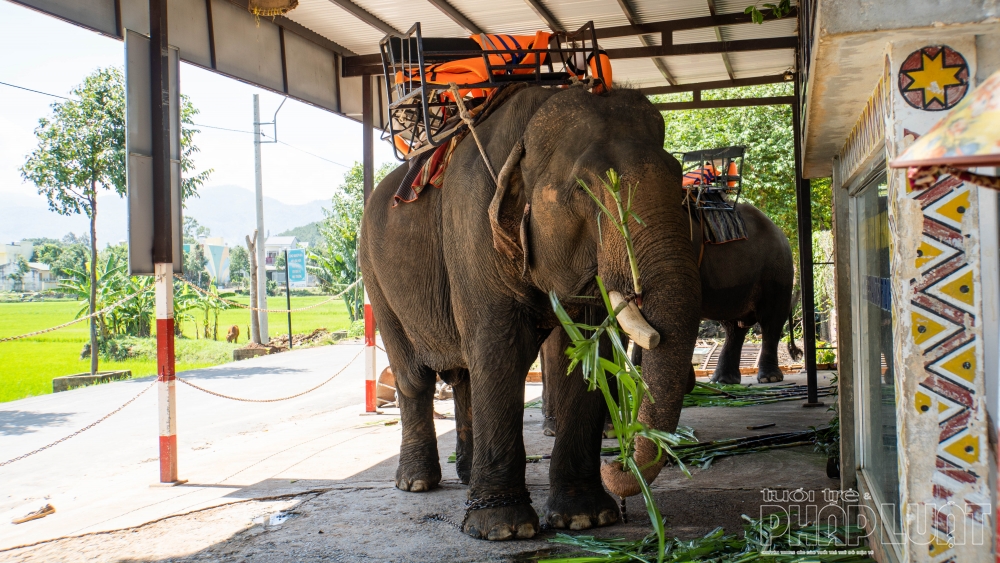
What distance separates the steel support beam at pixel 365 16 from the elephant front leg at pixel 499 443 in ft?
14.1

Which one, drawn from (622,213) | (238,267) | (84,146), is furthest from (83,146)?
(238,267)

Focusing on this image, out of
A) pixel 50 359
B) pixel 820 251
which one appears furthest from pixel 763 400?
pixel 50 359

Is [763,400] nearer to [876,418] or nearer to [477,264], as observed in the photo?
[876,418]

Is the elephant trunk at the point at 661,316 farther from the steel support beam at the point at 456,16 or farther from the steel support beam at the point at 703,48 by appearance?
the steel support beam at the point at 703,48

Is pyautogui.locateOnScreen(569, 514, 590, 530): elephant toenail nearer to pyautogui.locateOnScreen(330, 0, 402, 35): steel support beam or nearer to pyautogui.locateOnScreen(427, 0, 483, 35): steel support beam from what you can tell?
pyautogui.locateOnScreen(427, 0, 483, 35): steel support beam

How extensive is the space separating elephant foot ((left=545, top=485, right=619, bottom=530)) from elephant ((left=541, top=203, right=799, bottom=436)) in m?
2.79

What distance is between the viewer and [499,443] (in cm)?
469

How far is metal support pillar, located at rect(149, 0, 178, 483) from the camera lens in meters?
6.34

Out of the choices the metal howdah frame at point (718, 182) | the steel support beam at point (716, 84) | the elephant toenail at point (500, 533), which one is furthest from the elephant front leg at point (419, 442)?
the steel support beam at point (716, 84)

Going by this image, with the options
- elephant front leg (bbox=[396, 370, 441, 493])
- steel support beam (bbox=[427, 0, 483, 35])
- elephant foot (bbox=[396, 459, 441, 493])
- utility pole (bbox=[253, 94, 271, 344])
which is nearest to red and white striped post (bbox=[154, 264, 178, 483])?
elephant front leg (bbox=[396, 370, 441, 493])

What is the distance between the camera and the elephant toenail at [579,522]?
184 inches

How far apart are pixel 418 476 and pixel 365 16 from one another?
4.46m

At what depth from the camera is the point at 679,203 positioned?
157 inches

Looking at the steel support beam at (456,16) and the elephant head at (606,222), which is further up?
the steel support beam at (456,16)
